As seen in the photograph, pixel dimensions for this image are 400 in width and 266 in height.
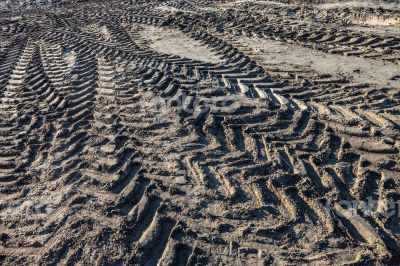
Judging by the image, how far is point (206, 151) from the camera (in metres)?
5.15

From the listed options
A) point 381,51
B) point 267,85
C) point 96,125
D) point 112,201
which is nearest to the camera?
point 112,201

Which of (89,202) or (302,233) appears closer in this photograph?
(302,233)

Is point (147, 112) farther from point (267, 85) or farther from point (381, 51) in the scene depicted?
point (381, 51)

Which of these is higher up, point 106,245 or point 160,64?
point 160,64

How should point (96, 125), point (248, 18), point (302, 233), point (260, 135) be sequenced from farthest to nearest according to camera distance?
point (248, 18), point (96, 125), point (260, 135), point (302, 233)

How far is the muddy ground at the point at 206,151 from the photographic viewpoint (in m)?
3.83

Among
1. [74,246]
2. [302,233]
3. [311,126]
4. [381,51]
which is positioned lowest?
[74,246]

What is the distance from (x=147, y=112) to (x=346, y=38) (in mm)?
5706

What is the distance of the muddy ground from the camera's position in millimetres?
3830

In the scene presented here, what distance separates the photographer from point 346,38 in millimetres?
8797

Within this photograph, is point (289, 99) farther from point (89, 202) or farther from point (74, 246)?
point (74, 246)

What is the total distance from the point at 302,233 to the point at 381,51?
19.4 ft

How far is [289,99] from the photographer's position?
20.7 ft

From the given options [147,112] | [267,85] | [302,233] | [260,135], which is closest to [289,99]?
[267,85]
